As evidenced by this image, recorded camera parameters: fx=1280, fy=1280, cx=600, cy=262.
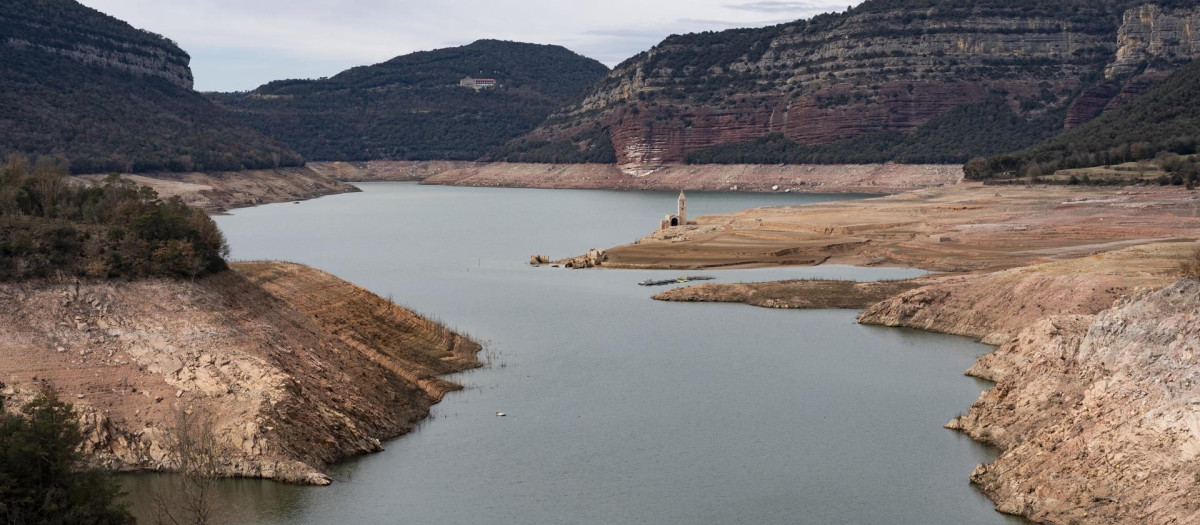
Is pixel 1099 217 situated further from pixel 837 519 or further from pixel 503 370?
pixel 837 519

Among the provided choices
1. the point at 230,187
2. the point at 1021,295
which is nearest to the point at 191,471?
the point at 1021,295

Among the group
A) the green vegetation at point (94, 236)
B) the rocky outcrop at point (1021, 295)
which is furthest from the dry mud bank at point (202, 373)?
the rocky outcrop at point (1021, 295)

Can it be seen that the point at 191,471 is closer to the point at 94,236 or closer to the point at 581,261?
the point at 94,236

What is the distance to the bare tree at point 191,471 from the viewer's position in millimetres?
25641

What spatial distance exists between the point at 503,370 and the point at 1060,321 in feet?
59.0

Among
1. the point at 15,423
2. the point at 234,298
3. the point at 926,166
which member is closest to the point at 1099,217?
the point at 234,298

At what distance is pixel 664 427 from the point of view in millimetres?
35719

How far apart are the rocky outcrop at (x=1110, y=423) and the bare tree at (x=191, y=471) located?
16.7 meters

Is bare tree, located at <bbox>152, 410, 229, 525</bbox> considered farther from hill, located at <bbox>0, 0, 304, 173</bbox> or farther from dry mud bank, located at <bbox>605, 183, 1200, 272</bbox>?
hill, located at <bbox>0, 0, 304, 173</bbox>

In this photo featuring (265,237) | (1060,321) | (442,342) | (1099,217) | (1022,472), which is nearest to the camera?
(1022,472)

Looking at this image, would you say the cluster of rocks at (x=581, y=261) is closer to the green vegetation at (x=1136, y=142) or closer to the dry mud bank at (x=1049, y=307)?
the dry mud bank at (x=1049, y=307)

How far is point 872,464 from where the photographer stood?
3197 centimetres

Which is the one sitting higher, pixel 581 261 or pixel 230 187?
pixel 581 261

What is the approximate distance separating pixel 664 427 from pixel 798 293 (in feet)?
85.0
